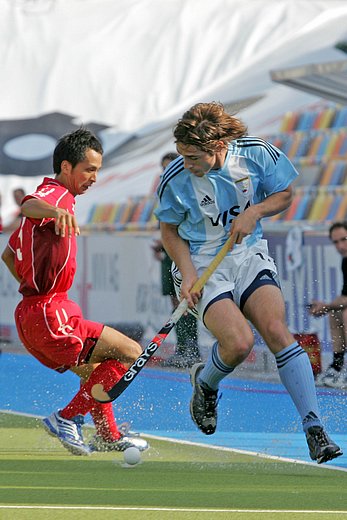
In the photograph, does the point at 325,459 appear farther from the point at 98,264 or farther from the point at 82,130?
the point at 98,264

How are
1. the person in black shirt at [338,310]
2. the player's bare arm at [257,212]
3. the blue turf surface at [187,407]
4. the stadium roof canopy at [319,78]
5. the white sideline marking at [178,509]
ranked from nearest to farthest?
the white sideline marking at [178,509] → the player's bare arm at [257,212] → the blue turf surface at [187,407] → the person in black shirt at [338,310] → the stadium roof canopy at [319,78]

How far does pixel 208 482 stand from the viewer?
6602 mm

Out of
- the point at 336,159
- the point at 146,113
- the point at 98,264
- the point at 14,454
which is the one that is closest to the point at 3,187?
the point at 146,113

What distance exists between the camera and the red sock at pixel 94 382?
24.1 feet

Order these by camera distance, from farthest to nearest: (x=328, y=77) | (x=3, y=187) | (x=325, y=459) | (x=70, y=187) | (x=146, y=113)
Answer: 1. (x=146, y=113)
2. (x=3, y=187)
3. (x=328, y=77)
4. (x=70, y=187)
5. (x=325, y=459)

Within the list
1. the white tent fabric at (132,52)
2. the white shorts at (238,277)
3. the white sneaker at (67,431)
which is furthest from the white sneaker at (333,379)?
the white tent fabric at (132,52)

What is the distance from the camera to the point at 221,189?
22.2ft

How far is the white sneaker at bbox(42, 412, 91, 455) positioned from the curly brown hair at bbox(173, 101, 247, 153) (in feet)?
5.99

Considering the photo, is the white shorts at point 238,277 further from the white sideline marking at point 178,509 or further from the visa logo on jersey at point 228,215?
the white sideline marking at point 178,509

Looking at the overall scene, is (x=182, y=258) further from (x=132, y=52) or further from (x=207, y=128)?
(x=132, y=52)

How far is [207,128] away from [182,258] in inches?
28.1

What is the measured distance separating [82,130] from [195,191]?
1.01 meters

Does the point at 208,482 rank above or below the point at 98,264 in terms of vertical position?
above

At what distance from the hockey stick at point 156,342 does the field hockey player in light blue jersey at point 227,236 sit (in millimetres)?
49
